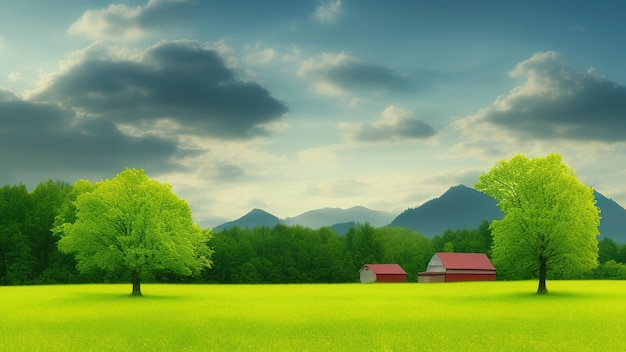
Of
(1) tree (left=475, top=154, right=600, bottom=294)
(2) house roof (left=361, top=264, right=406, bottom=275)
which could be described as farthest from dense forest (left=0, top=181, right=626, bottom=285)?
(1) tree (left=475, top=154, right=600, bottom=294)

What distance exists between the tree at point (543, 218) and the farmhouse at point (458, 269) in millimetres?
75146

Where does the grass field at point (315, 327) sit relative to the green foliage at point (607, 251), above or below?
below

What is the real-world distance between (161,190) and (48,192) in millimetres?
65270

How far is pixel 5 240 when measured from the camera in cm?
11269

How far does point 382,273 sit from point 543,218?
88921 millimetres

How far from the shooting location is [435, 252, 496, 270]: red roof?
14400 centimetres

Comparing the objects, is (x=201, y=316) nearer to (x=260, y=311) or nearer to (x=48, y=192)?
(x=260, y=311)

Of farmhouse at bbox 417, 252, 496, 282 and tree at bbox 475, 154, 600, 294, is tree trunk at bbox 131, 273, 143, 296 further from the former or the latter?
farmhouse at bbox 417, 252, 496, 282

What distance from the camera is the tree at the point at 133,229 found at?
6512cm

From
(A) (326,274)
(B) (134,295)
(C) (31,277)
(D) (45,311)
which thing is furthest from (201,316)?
(A) (326,274)

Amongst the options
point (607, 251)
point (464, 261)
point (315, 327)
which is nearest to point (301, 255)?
point (464, 261)

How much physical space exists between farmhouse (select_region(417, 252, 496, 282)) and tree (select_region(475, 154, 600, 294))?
7515 centimetres

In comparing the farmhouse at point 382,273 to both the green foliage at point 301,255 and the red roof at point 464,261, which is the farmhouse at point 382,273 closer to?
the green foliage at point 301,255

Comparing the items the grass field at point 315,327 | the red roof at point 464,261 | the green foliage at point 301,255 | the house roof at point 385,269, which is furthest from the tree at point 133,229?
the red roof at point 464,261
